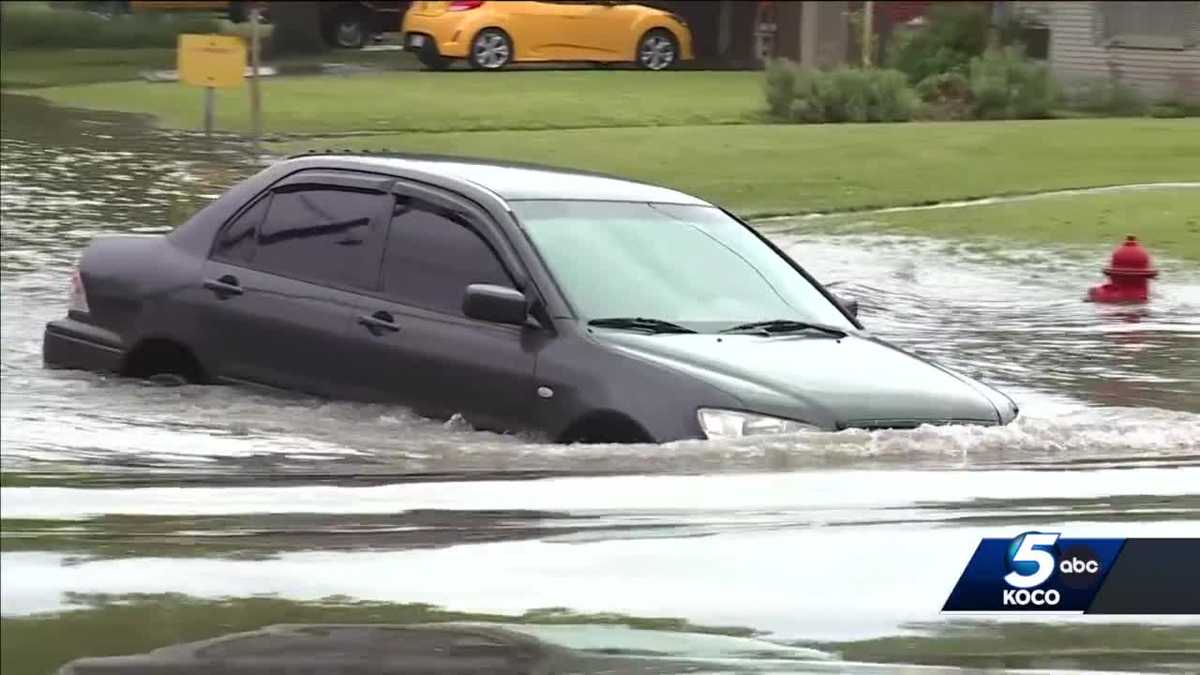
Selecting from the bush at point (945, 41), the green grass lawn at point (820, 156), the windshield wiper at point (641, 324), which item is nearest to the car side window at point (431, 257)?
the green grass lawn at point (820, 156)

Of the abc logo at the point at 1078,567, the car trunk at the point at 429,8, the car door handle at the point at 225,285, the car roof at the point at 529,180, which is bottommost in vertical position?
the abc logo at the point at 1078,567

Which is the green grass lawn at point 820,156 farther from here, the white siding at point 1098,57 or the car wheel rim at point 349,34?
the car wheel rim at point 349,34

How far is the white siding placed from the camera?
11.0 ft

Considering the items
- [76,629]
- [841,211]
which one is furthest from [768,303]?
[76,629]

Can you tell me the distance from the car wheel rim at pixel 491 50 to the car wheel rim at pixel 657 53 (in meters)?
0.23

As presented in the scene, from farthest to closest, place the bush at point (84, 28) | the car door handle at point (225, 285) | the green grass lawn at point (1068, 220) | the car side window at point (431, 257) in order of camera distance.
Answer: the green grass lawn at point (1068, 220)
the car side window at point (431, 257)
the car door handle at point (225, 285)
the bush at point (84, 28)

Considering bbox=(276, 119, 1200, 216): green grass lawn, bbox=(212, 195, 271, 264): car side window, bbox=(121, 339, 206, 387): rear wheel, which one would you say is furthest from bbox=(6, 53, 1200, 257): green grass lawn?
bbox=(121, 339, 206, 387): rear wheel

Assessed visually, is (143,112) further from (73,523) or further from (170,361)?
(73,523)

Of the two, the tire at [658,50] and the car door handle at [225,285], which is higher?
the tire at [658,50]

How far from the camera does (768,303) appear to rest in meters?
3.34

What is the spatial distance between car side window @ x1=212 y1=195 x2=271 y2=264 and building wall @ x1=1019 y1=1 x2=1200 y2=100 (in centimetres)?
136

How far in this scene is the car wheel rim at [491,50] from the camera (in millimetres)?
3066

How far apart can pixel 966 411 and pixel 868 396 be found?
0.55 ft

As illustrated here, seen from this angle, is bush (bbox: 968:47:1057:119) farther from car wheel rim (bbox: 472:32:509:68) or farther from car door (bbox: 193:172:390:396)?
car door (bbox: 193:172:390:396)
